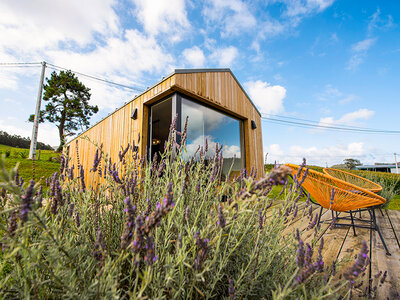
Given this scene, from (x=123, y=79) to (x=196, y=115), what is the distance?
1777 centimetres

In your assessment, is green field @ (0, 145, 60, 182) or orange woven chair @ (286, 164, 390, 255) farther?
green field @ (0, 145, 60, 182)

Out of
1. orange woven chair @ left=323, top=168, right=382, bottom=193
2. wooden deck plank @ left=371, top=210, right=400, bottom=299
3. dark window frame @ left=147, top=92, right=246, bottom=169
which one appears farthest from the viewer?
dark window frame @ left=147, top=92, right=246, bottom=169

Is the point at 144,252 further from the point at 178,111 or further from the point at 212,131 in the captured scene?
the point at 212,131

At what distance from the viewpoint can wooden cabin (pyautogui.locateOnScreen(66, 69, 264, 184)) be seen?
14.3 feet

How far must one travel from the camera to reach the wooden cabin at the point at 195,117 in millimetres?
4344

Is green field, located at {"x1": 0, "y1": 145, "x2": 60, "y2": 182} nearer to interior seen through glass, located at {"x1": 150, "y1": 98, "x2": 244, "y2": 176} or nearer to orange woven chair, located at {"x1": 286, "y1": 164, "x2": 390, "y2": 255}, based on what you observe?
interior seen through glass, located at {"x1": 150, "y1": 98, "x2": 244, "y2": 176}

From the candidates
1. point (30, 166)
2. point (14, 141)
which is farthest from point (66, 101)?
point (14, 141)

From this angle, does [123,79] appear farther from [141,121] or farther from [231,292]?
[231,292]

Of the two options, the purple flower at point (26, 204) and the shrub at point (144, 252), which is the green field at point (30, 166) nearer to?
the shrub at point (144, 252)

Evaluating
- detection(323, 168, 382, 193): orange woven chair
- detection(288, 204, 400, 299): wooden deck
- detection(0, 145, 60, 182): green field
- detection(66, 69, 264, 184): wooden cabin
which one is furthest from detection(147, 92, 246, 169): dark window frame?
detection(0, 145, 60, 182): green field

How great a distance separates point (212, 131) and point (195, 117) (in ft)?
2.54

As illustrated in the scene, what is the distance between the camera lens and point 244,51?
16.3m

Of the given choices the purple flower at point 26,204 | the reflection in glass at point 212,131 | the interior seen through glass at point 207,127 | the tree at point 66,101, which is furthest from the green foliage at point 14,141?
the purple flower at point 26,204

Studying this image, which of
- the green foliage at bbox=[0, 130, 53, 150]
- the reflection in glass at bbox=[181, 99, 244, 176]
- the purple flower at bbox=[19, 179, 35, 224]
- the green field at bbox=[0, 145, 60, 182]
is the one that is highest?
the green foliage at bbox=[0, 130, 53, 150]
